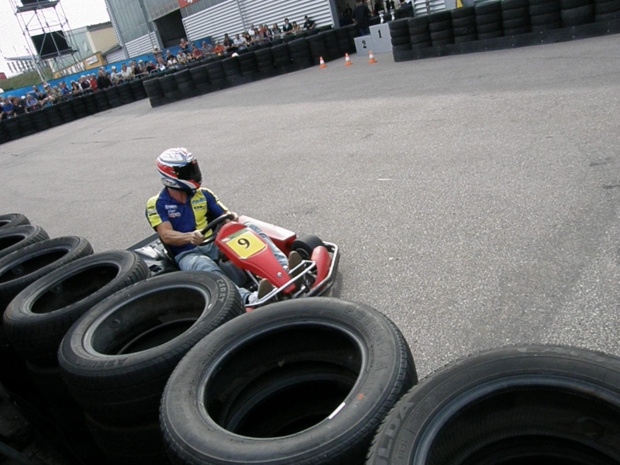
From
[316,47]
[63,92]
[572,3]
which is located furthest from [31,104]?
[572,3]

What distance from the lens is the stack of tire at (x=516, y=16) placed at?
11438 millimetres

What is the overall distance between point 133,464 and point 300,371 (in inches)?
36.1

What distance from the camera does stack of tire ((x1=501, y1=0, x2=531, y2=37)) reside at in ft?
37.5

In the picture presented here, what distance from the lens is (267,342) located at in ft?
7.98

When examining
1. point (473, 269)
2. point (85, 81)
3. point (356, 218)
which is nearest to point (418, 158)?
point (356, 218)

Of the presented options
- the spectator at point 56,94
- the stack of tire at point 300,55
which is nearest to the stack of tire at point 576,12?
the stack of tire at point 300,55

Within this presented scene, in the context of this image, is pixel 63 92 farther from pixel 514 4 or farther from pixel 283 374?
pixel 283 374

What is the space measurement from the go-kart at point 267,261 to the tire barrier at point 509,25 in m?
9.34

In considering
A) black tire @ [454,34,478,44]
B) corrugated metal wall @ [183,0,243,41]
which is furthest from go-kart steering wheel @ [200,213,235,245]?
corrugated metal wall @ [183,0,243,41]

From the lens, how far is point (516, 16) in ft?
37.8

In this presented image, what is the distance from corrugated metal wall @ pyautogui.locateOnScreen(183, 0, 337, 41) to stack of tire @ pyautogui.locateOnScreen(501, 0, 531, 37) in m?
13.3

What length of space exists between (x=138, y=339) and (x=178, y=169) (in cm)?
150

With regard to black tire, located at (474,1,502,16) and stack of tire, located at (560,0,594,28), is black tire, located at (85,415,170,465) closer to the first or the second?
stack of tire, located at (560,0,594,28)

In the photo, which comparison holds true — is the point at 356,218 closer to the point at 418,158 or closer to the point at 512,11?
the point at 418,158
